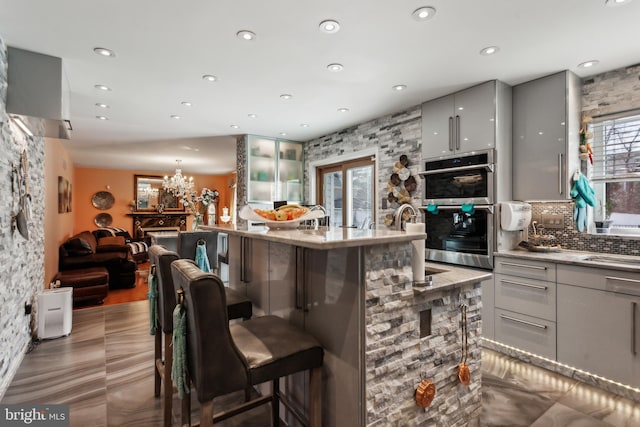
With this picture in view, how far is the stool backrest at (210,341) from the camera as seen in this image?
122 cm

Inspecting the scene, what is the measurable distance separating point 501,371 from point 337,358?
1.96 metres

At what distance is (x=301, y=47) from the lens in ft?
8.04

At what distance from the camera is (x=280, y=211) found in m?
2.00

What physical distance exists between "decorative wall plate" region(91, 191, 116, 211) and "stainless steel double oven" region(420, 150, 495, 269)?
31.0ft

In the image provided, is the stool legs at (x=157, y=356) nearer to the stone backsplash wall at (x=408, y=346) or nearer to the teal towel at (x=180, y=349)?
the teal towel at (x=180, y=349)

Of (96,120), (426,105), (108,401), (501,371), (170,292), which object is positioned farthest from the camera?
(96,120)

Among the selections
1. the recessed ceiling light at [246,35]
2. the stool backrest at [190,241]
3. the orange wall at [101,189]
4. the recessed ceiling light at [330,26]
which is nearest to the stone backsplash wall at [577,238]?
the recessed ceiling light at [330,26]

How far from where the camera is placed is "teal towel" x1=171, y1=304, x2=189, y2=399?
4.43 ft

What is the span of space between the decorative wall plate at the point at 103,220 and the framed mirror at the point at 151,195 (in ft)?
2.61

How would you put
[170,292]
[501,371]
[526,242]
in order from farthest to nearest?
[526,242] < [501,371] < [170,292]

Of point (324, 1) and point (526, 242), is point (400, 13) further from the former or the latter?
point (526, 242)

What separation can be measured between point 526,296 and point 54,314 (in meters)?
4.73

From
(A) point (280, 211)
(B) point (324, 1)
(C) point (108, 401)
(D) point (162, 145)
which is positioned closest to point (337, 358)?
(A) point (280, 211)

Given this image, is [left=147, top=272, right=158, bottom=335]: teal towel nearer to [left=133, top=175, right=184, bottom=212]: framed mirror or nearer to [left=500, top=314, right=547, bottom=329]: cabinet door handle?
[left=500, top=314, right=547, bottom=329]: cabinet door handle
